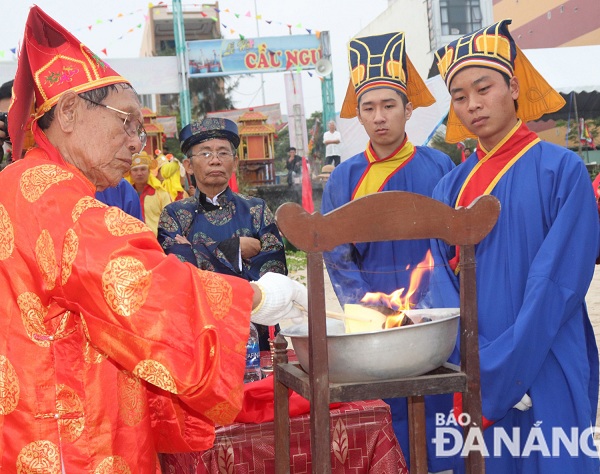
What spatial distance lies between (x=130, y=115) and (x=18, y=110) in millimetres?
292

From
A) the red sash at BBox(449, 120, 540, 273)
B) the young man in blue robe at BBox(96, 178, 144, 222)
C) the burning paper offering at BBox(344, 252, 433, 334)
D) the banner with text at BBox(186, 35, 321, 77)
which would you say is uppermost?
the banner with text at BBox(186, 35, 321, 77)

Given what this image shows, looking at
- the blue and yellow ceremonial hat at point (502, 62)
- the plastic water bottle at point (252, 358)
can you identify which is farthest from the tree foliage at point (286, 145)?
the plastic water bottle at point (252, 358)

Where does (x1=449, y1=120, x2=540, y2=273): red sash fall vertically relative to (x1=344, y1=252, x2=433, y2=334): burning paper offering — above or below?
above

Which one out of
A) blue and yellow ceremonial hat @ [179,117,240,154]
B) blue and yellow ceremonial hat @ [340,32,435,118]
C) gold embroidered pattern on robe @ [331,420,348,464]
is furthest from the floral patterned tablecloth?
blue and yellow ceremonial hat @ [179,117,240,154]

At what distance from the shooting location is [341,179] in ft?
11.9

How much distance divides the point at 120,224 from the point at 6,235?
11.7 inches

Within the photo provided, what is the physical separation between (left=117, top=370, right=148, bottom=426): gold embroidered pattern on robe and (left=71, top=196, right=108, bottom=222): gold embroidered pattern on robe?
0.45 m

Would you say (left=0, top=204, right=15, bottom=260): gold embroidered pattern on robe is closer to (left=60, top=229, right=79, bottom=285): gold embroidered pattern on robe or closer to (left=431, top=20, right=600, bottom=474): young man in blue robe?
(left=60, top=229, right=79, bottom=285): gold embroidered pattern on robe

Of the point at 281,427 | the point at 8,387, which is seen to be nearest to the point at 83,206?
the point at 8,387

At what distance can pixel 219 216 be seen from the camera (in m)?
3.80

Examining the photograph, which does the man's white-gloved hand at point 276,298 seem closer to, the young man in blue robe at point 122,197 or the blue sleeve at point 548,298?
the blue sleeve at point 548,298

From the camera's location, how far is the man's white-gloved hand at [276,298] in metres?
1.83

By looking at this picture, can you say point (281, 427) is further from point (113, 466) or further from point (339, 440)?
point (113, 466)

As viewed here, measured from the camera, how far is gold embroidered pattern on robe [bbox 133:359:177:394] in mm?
1617
